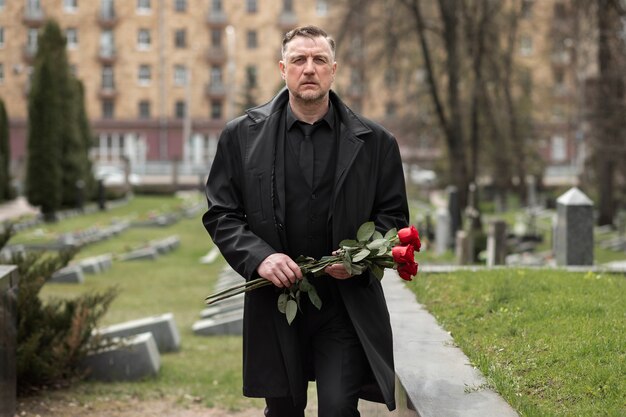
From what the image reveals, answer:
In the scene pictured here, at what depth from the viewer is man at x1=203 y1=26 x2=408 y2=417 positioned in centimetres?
448

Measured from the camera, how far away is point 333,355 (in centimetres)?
448

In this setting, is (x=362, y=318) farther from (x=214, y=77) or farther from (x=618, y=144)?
(x=214, y=77)

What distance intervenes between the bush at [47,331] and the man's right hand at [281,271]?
13.8ft

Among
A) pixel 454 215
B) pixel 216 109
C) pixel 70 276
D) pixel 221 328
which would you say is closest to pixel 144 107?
pixel 216 109

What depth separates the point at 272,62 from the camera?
86250 millimetres

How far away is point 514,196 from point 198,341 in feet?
152

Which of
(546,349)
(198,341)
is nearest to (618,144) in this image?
(198,341)

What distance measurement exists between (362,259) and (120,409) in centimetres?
447

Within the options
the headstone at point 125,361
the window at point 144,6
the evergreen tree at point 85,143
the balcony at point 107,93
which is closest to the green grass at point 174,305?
the headstone at point 125,361

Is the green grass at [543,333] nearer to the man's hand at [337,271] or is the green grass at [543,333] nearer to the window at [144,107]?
the man's hand at [337,271]

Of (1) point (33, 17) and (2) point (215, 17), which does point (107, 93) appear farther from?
(2) point (215, 17)

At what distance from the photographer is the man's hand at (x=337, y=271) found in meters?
4.37

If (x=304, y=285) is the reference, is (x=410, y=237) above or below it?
above

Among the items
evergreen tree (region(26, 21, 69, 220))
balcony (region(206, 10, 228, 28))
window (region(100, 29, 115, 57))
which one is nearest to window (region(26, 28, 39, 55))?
window (region(100, 29, 115, 57))
